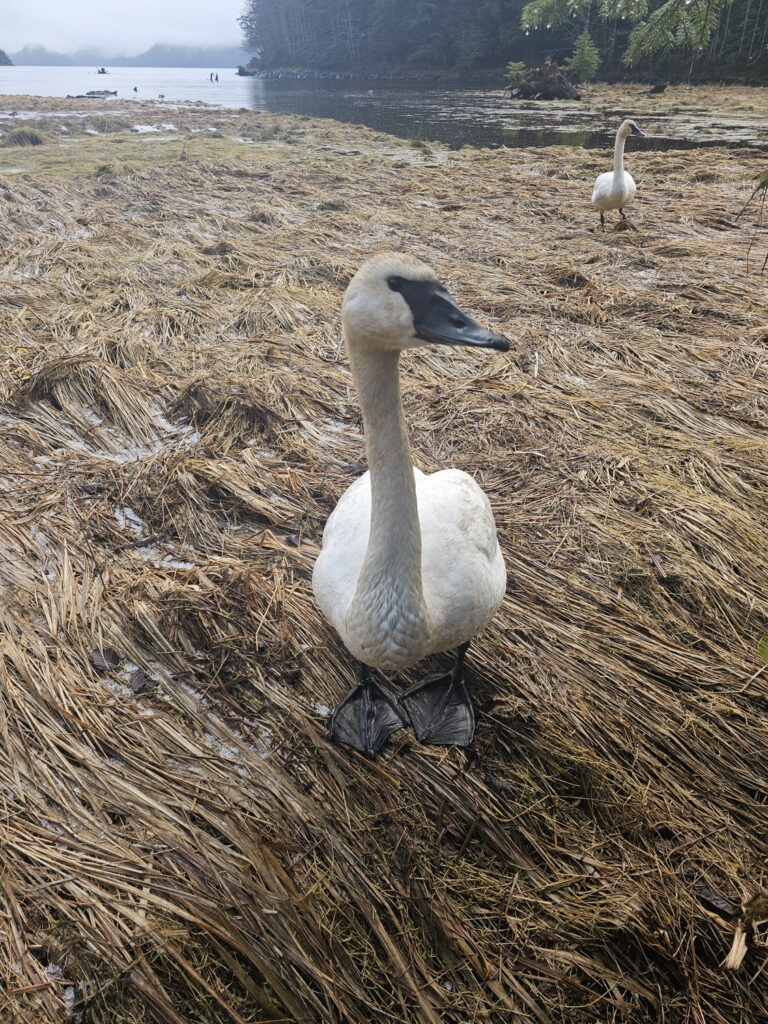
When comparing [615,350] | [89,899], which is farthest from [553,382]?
[89,899]

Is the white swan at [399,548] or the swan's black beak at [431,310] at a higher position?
the swan's black beak at [431,310]

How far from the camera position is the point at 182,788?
79.7 inches

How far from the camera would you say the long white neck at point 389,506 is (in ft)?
6.22

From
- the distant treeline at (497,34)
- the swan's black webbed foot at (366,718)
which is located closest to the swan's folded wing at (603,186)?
the distant treeline at (497,34)

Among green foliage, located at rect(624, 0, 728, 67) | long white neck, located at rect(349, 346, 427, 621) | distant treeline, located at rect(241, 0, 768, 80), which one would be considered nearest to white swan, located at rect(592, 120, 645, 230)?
distant treeline, located at rect(241, 0, 768, 80)

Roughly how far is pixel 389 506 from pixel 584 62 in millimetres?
49143

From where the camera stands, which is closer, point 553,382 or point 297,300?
point 553,382

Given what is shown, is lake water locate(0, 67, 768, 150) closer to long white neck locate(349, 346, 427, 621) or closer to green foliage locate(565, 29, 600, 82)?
green foliage locate(565, 29, 600, 82)

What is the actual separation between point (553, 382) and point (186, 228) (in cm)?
674

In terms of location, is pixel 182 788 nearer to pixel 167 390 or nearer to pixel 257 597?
pixel 257 597

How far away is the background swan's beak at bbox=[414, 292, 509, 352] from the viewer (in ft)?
5.46

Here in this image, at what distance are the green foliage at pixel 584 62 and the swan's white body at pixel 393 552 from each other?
4842 centimetres

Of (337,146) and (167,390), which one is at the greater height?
(337,146)

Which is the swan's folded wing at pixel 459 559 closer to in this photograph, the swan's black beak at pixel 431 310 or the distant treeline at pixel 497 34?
the swan's black beak at pixel 431 310
